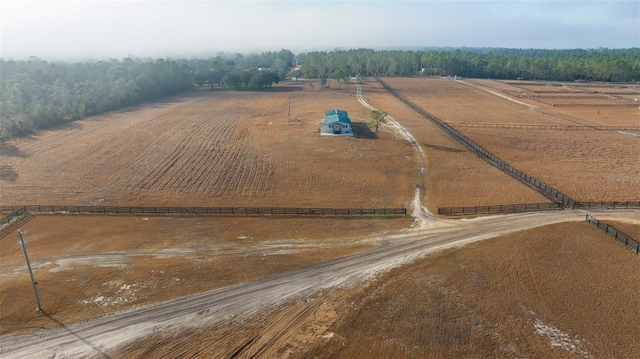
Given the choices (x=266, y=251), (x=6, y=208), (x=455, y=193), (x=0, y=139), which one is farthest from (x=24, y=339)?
(x=0, y=139)

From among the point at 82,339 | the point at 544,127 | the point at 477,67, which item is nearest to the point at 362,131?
the point at 544,127

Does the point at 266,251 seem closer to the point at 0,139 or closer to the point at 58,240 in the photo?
the point at 58,240

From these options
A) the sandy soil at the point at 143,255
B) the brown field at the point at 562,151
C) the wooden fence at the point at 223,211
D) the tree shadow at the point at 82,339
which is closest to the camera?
the tree shadow at the point at 82,339

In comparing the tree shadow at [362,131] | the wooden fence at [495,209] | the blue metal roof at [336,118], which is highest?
the blue metal roof at [336,118]

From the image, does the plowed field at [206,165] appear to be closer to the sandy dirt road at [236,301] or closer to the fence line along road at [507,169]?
the sandy dirt road at [236,301]

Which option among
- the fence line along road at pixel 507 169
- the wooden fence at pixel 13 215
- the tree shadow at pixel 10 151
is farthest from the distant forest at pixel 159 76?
the fence line along road at pixel 507 169

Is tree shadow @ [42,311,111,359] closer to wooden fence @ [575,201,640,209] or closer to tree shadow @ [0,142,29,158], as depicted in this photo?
wooden fence @ [575,201,640,209]
